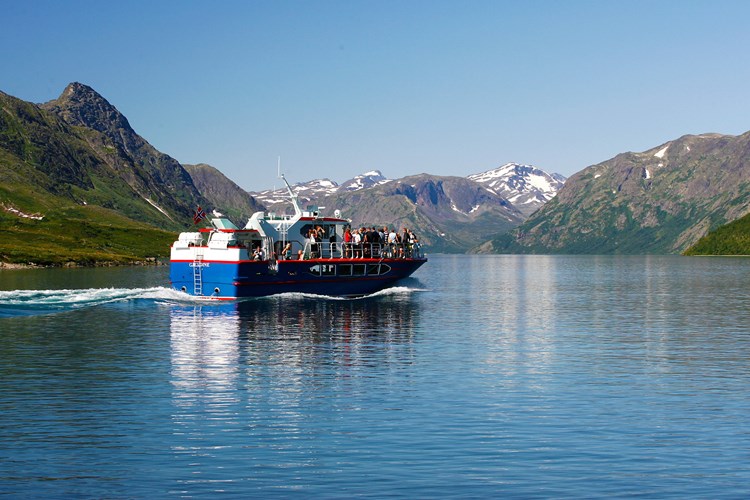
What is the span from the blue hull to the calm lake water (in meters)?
19.3

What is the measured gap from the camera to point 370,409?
39938 mm

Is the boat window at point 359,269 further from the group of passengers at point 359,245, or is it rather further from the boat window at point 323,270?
the boat window at point 323,270

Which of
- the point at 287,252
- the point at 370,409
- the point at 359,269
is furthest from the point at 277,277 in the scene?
the point at 370,409

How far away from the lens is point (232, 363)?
54000mm

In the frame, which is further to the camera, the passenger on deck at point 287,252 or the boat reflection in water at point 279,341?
the passenger on deck at point 287,252

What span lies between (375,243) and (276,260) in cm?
1756

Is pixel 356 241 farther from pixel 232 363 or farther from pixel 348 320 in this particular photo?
pixel 232 363

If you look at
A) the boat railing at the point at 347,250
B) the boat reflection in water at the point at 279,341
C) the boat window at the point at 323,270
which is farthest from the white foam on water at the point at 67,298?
the boat window at the point at 323,270

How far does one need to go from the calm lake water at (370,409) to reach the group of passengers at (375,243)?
3283 cm

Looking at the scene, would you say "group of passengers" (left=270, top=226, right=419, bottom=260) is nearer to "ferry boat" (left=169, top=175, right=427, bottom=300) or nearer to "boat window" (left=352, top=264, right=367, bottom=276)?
"ferry boat" (left=169, top=175, right=427, bottom=300)

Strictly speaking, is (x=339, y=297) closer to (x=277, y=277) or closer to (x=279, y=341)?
(x=277, y=277)

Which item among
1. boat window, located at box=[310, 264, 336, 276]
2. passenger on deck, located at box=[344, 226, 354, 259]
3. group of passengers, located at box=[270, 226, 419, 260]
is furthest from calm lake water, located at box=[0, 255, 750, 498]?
passenger on deck, located at box=[344, 226, 354, 259]

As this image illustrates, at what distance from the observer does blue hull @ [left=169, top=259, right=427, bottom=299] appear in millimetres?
100562

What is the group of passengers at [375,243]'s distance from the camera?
113 m
